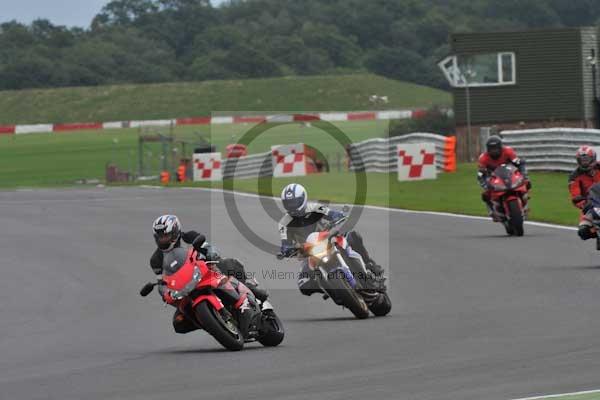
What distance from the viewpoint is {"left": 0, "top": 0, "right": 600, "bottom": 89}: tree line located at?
11694 cm

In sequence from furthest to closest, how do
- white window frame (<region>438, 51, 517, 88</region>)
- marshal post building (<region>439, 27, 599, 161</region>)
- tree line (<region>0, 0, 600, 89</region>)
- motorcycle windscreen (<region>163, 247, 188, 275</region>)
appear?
tree line (<region>0, 0, 600, 89</region>)
white window frame (<region>438, 51, 517, 88</region>)
marshal post building (<region>439, 27, 599, 161</region>)
motorcycle windscreen (<region>163, 247, 188, 275</region>)

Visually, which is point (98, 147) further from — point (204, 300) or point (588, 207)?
point (204, 300)

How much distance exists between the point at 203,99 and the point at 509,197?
69.4m

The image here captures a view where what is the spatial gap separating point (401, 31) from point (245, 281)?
121642 millimetres

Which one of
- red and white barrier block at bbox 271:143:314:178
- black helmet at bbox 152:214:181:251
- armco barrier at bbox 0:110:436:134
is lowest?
black helmet at bbox 152:214:181:251

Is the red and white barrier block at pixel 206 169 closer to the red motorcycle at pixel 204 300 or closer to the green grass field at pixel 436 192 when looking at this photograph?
the green grass field at pixel 436 192

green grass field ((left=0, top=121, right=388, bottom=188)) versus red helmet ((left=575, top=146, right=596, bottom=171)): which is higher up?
green grass field ((left=0, top=121, right=388, bottom=188))

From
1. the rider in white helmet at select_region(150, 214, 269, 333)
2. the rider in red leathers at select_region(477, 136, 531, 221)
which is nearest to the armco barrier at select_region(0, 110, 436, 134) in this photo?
the rider in red leathers at select_region(477, 136, 531, 221)

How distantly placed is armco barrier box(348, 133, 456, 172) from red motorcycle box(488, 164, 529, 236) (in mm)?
17844

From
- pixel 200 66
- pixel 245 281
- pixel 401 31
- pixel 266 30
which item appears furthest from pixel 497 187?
pixel 266 30

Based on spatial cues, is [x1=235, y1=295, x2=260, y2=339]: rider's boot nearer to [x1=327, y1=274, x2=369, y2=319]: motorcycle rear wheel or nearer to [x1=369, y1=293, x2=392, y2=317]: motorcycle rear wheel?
[x1=327, y1=274, x2=369, y2=319]: motorcycle rear wheel

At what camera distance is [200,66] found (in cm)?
Answer: 11956

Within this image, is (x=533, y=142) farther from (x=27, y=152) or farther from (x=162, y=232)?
(x=27, y=152)

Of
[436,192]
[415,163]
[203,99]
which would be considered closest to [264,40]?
[203,99]
